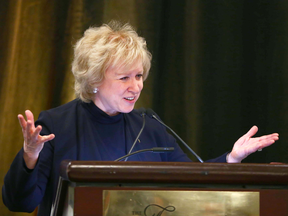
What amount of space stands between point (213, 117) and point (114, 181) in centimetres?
156

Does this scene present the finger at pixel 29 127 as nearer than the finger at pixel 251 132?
Yes

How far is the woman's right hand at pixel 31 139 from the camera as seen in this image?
3.18ft

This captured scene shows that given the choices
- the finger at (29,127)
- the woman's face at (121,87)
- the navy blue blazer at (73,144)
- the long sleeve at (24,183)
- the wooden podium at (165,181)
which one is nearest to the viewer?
the wooden podium at (165,181)

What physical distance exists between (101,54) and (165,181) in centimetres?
83

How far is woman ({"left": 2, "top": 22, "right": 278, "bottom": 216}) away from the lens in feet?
4.52

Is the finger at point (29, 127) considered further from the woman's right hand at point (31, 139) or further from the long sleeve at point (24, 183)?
the long sleeve at point (24, 183)

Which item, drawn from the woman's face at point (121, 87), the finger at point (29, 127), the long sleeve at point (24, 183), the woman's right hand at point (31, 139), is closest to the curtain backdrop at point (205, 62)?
the woman's face at point (121, 87)

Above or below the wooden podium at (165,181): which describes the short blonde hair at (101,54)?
above

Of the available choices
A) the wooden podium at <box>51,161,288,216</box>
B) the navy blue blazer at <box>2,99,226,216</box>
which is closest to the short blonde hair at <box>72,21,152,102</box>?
the navy blue blazer at <box>2,99,226,216</box>

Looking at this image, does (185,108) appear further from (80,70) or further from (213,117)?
(80,70)

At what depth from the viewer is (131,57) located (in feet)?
4.91

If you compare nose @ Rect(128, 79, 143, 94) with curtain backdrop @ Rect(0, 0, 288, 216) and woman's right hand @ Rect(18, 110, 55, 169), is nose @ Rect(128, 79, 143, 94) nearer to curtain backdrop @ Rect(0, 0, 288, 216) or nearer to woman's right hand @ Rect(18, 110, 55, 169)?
woman's right hand @ Rect(18, 110, 55, 169)

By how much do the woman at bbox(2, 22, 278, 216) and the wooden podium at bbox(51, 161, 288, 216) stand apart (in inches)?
18.7

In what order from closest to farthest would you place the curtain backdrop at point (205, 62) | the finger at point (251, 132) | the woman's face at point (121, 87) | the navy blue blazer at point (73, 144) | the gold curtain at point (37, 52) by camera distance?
the navy blue blazer at point (73, 144)
the finger at point (251, 132)
the woman's face at point (121, 87)
the gold curtain at point (37, 52)
the curtain backdrop at point (205, 62)
